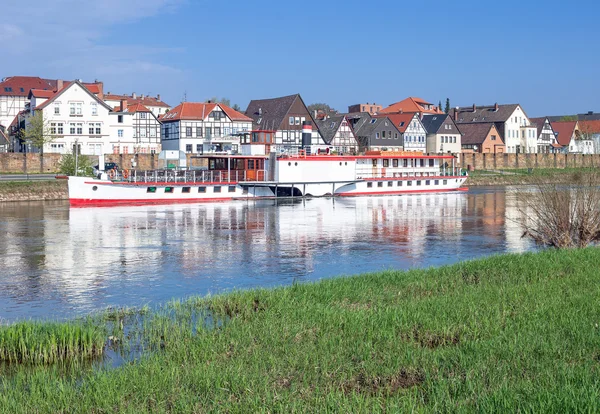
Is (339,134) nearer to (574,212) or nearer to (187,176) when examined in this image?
(187,176)

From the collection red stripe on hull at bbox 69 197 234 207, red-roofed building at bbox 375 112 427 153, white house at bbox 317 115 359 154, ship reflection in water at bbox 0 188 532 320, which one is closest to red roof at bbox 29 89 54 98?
white house at bbox 317 115 359 154

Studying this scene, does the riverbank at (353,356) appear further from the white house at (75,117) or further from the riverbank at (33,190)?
the white house at (75,117)

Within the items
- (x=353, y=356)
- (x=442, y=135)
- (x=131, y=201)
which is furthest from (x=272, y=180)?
(x=442, y=135)

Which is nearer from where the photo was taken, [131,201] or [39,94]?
[131,201]

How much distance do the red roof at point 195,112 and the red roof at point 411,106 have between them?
38.4 meters

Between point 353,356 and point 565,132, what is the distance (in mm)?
134302

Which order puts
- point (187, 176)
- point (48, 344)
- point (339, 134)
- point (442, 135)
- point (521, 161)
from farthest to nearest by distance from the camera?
point (442, 135) < point (521, 161) < point (339, 134) < point (187, 176) < point (48, 344)

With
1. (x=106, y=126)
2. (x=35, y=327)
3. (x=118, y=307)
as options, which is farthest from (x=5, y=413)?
(x=106, y=126)

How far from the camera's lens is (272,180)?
190 ft

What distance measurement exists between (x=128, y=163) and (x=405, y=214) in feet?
131

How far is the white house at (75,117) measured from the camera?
278ft

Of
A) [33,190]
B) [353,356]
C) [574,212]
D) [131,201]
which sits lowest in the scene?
[353,356]

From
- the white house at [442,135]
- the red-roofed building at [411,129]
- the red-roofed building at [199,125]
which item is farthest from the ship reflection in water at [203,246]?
the white house at [442,135]

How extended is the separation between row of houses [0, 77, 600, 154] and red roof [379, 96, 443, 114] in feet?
6.53
